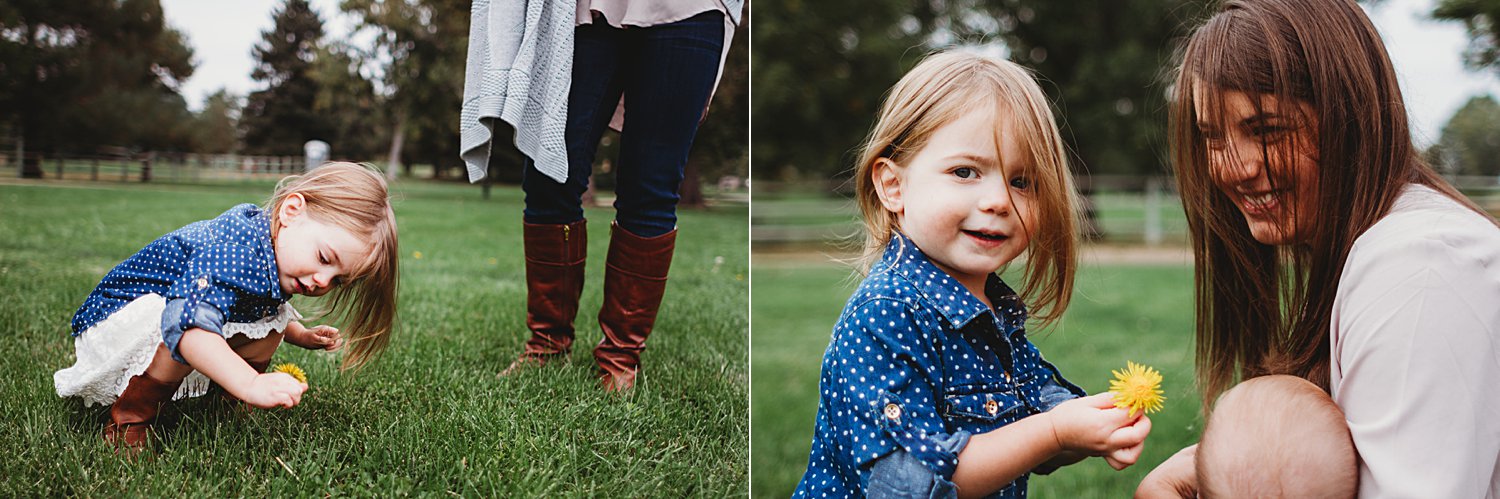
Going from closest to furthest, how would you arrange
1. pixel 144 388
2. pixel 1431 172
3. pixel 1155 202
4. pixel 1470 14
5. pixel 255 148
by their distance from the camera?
pixel 1431 172 < pixel 144 388 < pixel 255 148 < pixel 1470 14 < pixel 1155 202

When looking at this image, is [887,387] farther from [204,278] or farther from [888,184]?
[204,278]

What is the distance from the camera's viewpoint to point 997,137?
4.30 feet

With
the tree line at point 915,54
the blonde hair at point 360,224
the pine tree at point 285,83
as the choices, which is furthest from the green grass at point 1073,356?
the tree line at point 915,54

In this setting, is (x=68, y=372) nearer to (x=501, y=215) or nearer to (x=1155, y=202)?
(x=501, y=215)

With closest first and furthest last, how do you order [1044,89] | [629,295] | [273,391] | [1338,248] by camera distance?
[1338,248], [273,391], [629,295], [1044,89]

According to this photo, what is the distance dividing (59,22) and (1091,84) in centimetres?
1204

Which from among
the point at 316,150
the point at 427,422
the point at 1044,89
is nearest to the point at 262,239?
the point at 427,422

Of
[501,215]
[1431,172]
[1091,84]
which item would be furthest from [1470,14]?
[1431,172]

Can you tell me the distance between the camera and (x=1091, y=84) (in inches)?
537

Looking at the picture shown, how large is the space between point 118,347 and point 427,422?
527 mm

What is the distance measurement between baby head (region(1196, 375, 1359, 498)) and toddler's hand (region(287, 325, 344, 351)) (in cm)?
153

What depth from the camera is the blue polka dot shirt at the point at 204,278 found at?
156cm

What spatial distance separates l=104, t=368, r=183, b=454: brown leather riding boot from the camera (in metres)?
1.66

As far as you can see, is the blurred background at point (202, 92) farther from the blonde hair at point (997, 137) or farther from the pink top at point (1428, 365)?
the pink top at point (1428, 365)
